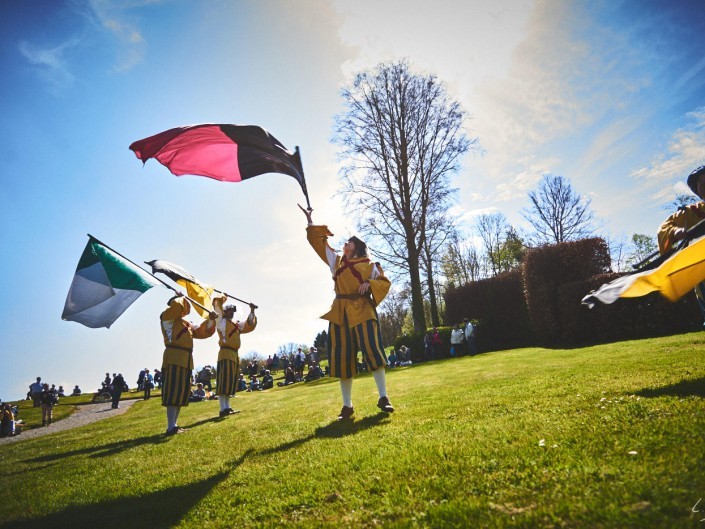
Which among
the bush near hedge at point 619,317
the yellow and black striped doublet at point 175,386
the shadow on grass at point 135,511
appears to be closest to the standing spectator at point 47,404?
the yellow and black striped doublet at point 175,386

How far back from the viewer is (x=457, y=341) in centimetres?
1883

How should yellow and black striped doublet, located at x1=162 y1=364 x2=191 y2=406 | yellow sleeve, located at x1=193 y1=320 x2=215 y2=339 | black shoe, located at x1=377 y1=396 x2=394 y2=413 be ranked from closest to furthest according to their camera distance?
1. black shoe, located at x1=377 y1=396 x2=394 y2=413
2. yellow and black striped doublet, located at x1=162 y1=364 x2=191 y2=406
3. yellow sleeve, located at x1=193 y1=320 x2=215 y2=339

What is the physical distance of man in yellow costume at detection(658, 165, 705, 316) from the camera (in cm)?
414

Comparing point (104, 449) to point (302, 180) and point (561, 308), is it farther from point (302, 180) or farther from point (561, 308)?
point (561, 308)

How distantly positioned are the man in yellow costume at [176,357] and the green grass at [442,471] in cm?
196

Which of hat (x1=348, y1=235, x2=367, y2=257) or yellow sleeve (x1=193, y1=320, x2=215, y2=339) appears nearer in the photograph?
hat (x1=348, y1=235, x2=367, y2=257)

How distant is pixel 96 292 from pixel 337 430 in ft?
17.6

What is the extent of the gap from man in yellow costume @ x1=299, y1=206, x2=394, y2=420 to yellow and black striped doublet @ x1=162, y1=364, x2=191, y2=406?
139 inches

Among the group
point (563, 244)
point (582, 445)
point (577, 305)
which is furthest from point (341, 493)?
point (563, 244)

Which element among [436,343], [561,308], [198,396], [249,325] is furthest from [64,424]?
[561,308]

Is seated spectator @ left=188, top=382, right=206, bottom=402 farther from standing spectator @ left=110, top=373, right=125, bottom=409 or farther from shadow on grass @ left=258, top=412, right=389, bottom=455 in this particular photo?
shadow on grass @ left=258, top=412, right=389, bottom=455

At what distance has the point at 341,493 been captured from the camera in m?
2.28

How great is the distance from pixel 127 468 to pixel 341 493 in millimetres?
3195

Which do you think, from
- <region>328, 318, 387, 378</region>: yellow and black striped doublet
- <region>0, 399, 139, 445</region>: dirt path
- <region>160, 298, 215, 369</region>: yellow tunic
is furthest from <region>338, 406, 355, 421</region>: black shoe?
<region>0, 399, 139, 445</region>: dirt path
